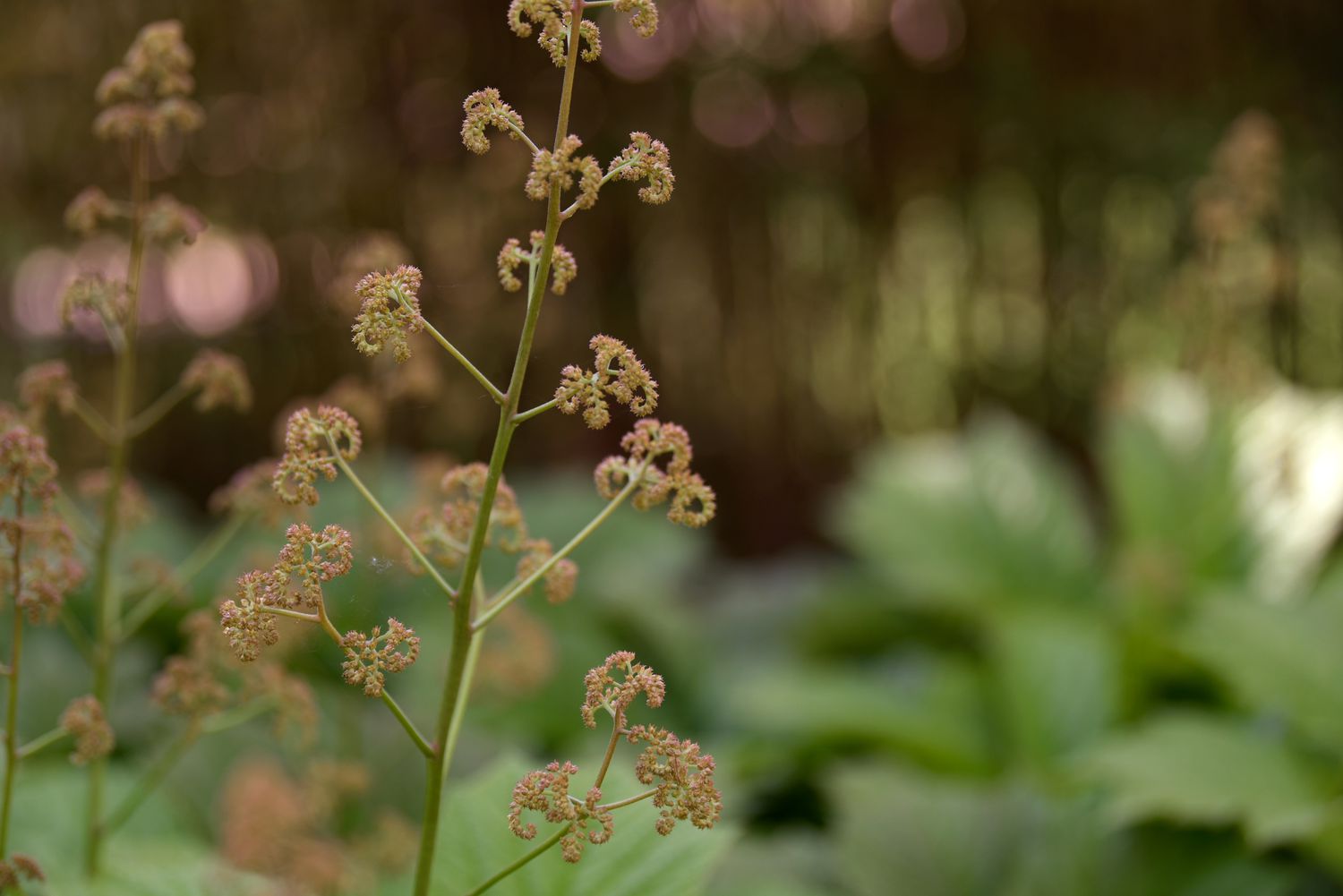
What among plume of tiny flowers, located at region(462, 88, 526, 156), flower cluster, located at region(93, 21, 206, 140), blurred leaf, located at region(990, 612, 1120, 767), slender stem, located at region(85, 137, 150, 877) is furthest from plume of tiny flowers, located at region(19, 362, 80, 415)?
blurred leaf, located at region(990, 612, 1120, 767)

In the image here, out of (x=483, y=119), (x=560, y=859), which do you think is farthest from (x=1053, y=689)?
(x=483, y=119)

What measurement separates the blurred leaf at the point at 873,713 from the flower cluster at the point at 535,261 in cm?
140

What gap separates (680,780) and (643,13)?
41cm

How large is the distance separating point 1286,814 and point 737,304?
3002 mm

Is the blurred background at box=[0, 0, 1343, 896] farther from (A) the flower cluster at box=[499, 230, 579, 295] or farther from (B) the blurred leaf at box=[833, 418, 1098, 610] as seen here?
(A) the flower cluster at box=[499, 230, 579, 295]

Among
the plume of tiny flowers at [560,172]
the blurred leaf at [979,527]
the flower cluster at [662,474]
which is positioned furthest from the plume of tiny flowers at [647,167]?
the blurred leaf at [979,527]

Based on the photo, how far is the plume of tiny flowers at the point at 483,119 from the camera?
2.06ft

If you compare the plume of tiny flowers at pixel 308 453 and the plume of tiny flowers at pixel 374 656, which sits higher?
the plume of tiny flowers at pixel 308 453

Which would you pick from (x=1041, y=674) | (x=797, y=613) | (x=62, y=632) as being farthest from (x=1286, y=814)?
(x=62, y=632)

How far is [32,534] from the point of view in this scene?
0.77 metres

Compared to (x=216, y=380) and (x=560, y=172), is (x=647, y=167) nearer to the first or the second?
(x=560, y=172)

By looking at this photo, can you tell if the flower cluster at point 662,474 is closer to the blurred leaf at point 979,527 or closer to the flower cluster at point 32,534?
the flower cluster at point 32,534

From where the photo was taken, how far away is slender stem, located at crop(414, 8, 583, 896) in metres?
0.62

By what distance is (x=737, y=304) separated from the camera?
4145 millimetres
